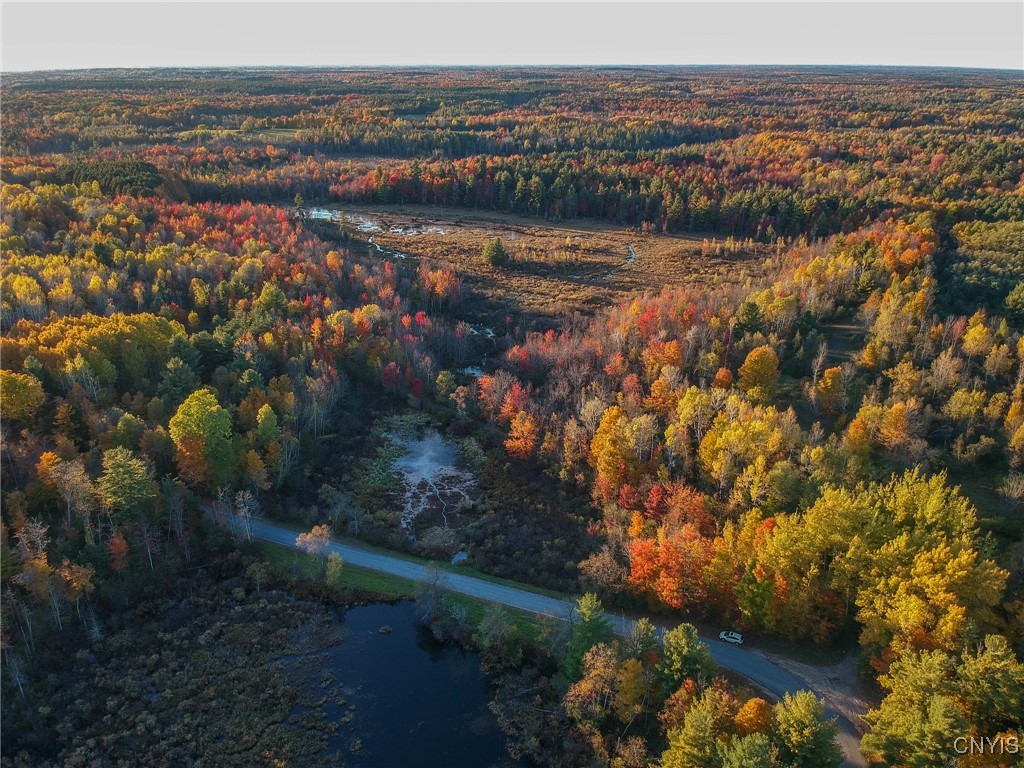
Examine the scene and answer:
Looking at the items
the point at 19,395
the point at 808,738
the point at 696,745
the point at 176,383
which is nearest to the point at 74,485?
the point at 19,395

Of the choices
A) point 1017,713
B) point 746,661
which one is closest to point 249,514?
point 746,661

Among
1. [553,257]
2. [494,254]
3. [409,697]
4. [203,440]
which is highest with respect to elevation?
[494,254]

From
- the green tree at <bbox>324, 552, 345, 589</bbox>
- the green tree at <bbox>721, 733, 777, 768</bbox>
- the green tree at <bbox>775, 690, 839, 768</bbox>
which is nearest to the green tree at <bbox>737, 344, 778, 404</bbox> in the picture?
the green tree at <bbox>775, 690, 839, 768</bbox>

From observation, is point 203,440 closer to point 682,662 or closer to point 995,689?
point 682,662

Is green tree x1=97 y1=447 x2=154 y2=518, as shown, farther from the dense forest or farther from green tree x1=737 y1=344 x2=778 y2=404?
green tree x1=737 y1=344 x2=778 y2=404

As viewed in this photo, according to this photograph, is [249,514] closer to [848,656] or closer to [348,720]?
[348,720]

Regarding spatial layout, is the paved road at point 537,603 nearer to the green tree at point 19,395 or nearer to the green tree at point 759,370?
the green tree at point 19,395

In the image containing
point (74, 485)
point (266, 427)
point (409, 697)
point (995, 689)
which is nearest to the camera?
point (995, 689)
